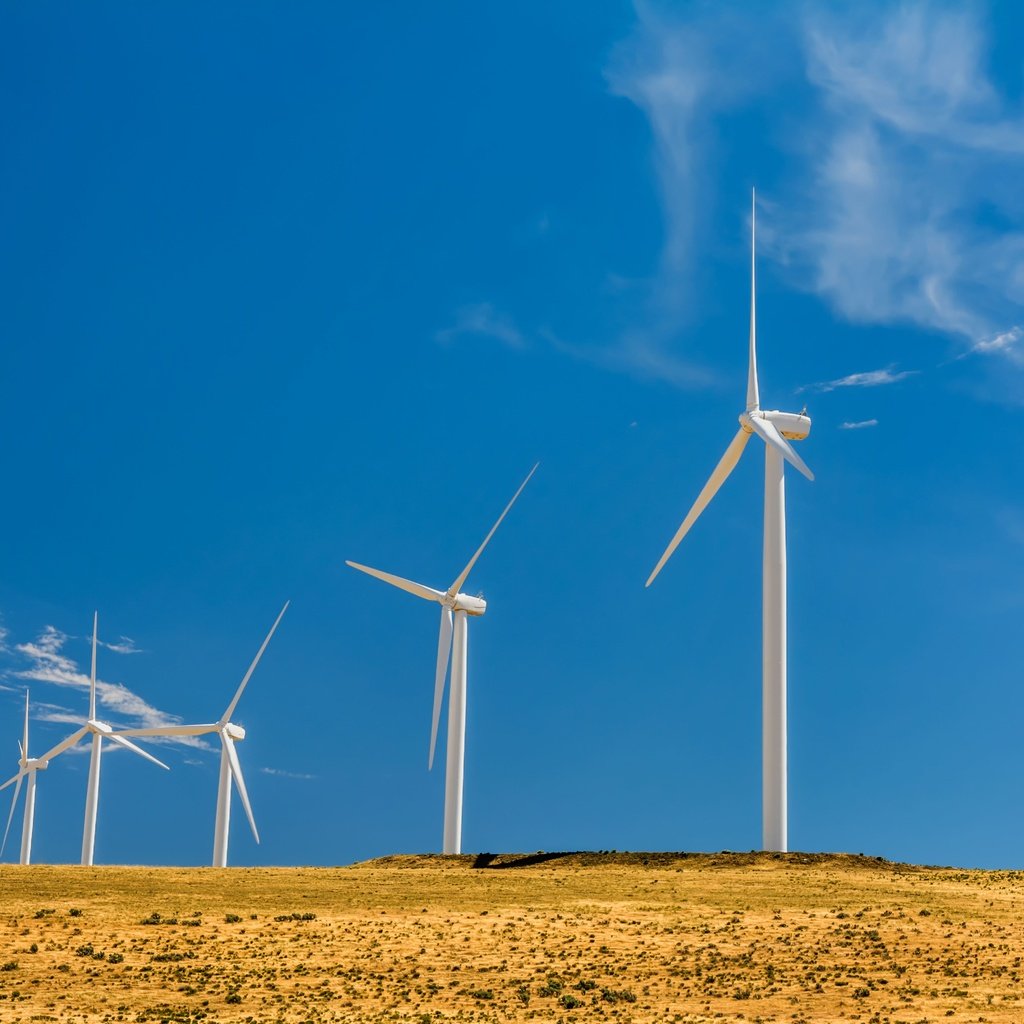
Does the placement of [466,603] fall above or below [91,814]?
above

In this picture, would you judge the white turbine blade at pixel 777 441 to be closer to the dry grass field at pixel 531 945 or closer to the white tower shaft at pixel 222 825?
→ the dry grass field at pixel 531 945

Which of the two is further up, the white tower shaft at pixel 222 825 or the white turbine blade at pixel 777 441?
the white turbine blade at pixel 777 441

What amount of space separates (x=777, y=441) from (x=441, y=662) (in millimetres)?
29391

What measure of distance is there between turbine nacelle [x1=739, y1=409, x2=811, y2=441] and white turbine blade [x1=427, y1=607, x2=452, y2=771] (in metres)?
26.8

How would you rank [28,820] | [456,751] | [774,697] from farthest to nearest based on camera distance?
1. [28,820]
2. [456,751]
3. [774,697]

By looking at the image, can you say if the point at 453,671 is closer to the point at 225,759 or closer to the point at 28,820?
the point at 225,759

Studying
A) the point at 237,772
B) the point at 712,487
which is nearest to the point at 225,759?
the point at 237,772

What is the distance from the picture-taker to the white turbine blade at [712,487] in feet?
265

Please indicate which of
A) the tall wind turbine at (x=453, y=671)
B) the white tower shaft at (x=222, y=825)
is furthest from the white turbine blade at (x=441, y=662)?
the white tower shaft at (x=222, y=825)

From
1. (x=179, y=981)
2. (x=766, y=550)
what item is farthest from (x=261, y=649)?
(x=179, y=981)

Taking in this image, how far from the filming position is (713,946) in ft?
176

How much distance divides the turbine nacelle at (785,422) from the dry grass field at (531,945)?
78.9ft

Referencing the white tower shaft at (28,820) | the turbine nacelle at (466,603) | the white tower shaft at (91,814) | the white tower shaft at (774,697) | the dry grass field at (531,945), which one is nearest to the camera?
the dry grass field at (531,945)

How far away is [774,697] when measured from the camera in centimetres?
7325
